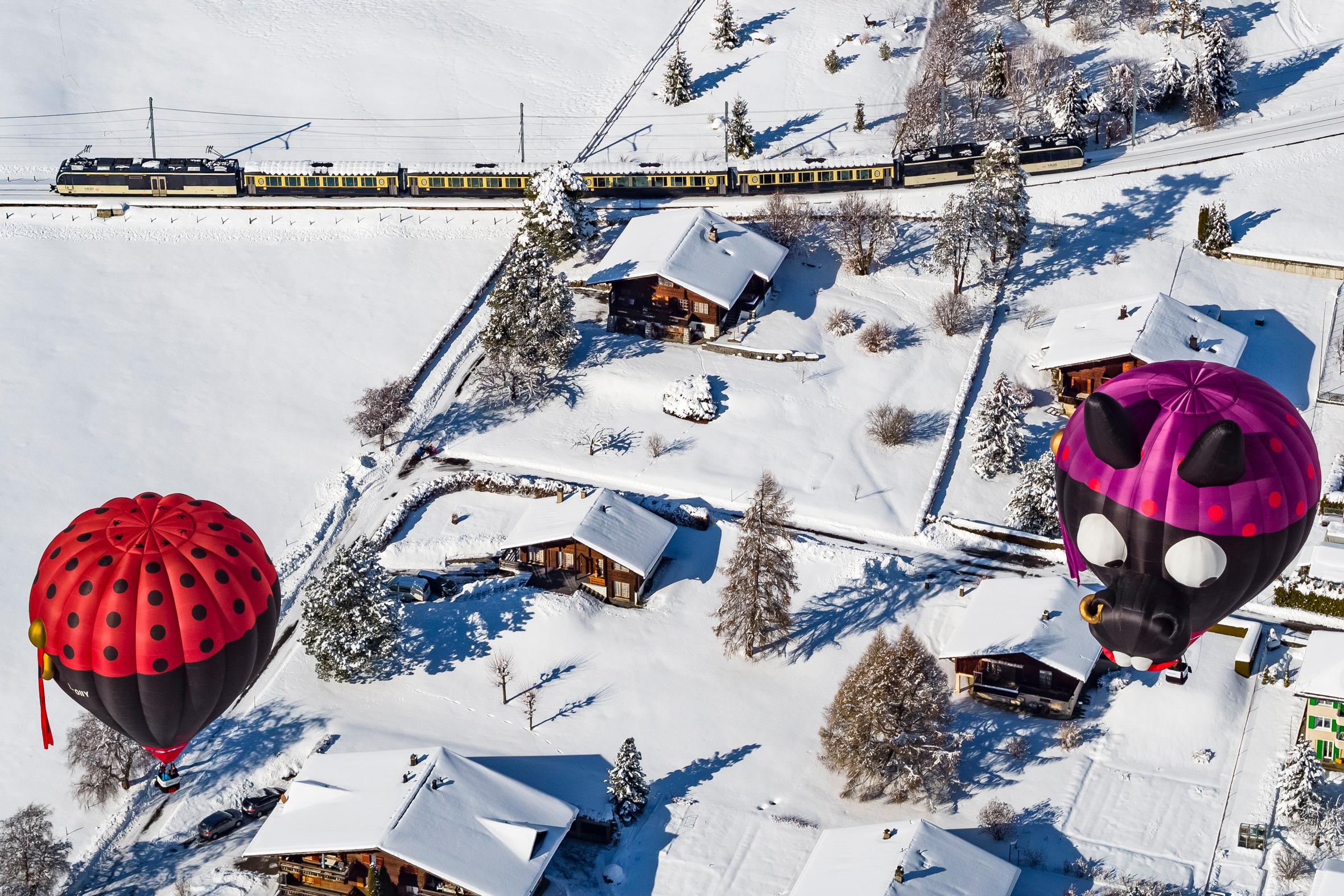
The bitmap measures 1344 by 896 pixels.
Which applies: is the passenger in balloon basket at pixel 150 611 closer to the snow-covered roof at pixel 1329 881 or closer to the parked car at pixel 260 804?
the parked car at pixel 260 804

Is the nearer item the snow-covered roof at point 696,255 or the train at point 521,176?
the snow-covered roof at point 696,255

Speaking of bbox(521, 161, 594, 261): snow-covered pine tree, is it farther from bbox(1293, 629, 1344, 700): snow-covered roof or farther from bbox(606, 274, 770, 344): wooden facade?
bbox(1293, 629, 1344, 700): snow-covered roof

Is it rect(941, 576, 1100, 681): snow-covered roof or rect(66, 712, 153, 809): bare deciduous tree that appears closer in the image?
rect(66, 712, 153, 809): bare deciduous tree

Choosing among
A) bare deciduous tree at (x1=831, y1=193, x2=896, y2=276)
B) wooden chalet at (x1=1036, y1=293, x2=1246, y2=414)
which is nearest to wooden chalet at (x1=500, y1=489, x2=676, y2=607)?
wooden chalet at (x1=1036, y1=293, x2=1246, y2=414)

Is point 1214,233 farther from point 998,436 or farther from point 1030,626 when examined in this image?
point 1030,626

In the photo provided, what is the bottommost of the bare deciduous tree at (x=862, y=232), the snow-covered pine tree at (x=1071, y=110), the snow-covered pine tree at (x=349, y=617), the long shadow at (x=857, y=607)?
the snow-covered pine tree at (x=349, y=617)

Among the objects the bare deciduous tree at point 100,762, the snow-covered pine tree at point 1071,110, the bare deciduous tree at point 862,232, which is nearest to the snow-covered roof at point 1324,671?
the bare deciduous tree at point 862,232
